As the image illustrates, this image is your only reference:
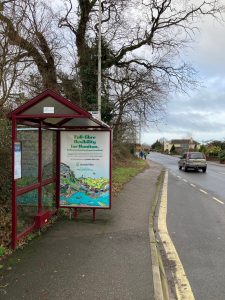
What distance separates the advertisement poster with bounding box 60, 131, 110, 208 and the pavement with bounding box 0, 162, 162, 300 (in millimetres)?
508

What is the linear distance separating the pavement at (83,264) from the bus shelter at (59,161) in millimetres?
462

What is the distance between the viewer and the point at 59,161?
9.28 m

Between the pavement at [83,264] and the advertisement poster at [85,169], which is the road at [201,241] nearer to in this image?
the pavement at [83,264]

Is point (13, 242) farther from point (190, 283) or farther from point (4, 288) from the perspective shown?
point (190, 283)

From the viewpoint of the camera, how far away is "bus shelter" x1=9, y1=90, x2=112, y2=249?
728cm

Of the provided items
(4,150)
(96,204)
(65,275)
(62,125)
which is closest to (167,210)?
(96,204)

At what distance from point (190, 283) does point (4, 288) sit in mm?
2366

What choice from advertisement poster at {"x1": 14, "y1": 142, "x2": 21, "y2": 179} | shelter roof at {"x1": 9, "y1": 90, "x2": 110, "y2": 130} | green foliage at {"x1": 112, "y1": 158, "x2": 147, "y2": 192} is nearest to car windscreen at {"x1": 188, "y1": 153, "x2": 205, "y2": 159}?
green foliage at {"x1": 112, "y1": 158, "x2": 147, "y2": 192}

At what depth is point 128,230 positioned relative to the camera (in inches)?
328

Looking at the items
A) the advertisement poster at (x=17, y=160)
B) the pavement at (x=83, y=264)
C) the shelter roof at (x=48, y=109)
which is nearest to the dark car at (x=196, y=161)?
the pavement at (x=83, y=264)

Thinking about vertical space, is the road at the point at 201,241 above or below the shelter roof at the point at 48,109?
below

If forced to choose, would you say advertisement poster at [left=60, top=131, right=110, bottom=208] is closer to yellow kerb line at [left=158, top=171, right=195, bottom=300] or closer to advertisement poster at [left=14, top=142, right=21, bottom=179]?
yellow kerb line at [left=158, top=171, right=195, bottom=300]

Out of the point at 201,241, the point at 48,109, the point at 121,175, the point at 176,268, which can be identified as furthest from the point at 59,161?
the point at 121,175

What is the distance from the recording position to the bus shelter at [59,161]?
728 cm
